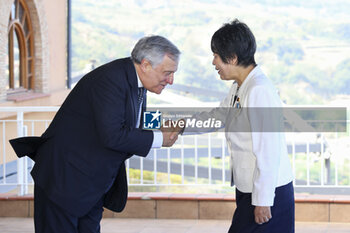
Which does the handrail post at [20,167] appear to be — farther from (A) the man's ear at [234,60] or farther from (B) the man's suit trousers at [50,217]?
(A) the man's ear at [234,60]

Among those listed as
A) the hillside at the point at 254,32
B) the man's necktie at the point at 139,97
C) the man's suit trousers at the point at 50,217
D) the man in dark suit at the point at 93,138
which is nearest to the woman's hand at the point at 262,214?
the man in dark suit at the point at 93,138

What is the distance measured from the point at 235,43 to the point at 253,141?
357 millimetres

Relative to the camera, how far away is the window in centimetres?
997

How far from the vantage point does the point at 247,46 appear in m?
2.12

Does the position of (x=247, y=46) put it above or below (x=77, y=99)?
above

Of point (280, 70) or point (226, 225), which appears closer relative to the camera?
point (226, 225)

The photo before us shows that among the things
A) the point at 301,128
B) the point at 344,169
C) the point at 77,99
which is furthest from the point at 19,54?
the point at 344,169

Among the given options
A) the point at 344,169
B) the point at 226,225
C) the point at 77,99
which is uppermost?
the point at 77,99

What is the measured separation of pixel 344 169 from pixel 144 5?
556 inches

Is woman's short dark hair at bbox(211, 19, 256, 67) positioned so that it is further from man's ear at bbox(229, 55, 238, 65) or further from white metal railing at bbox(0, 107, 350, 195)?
white metal railing at bbox(0, 107, 350, 195)

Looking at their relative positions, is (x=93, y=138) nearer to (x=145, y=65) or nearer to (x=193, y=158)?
(x=145, y=65)

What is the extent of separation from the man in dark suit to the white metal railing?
2.21m

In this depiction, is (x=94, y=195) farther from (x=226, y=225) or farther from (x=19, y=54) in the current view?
(x=19, y=54)

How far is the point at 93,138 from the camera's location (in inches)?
87.3
